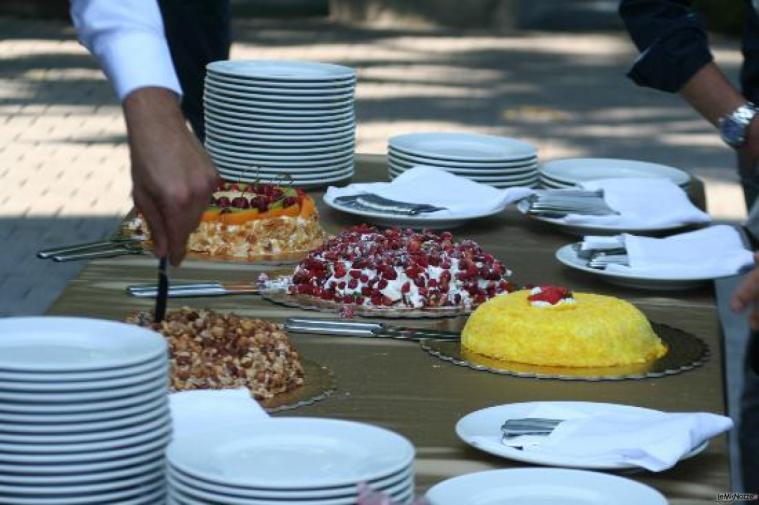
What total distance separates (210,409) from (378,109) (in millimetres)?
8012

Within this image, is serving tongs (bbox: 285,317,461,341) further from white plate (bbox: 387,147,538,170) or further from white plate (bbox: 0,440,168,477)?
white plate (bbox: 387,147,538,170)

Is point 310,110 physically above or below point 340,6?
above

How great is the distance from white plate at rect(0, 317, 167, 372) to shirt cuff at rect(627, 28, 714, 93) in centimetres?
203

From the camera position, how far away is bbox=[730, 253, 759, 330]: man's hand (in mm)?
2168

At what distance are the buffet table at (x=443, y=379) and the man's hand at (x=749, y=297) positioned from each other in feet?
0.44

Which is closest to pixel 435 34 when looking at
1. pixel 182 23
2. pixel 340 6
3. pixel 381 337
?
pixel 340 6

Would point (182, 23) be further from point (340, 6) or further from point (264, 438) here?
point (340, 6)

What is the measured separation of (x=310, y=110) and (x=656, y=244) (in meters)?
1.00

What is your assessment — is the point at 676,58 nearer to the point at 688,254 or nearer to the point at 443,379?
the point at 688,254

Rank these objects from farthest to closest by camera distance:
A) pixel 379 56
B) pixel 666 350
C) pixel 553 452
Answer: pixel 379 56 < pixel 666 350 < pixel 553 452

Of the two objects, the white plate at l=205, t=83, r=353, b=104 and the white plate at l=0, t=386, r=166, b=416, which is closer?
the white plate at l=0, t=386, r=166, b=416

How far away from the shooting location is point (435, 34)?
42.8 feet

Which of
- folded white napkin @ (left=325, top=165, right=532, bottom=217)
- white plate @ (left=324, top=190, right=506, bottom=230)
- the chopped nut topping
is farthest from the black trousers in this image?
the chopped nut topping

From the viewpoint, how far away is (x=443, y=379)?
2.28m
